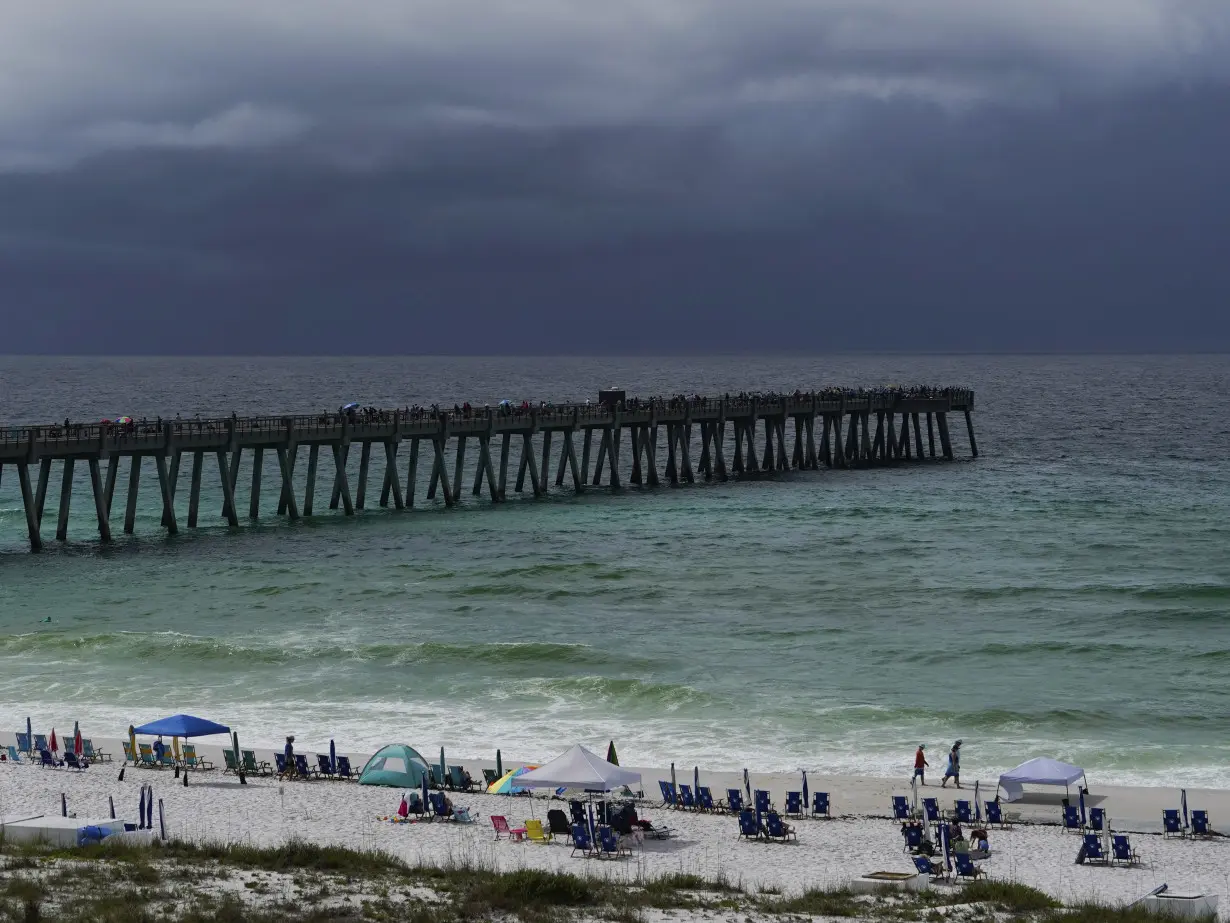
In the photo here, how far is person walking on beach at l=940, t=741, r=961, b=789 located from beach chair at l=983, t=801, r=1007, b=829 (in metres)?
2.58

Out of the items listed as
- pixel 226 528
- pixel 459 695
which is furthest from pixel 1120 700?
pixel 226 528

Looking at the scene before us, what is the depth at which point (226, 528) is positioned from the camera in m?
66.4

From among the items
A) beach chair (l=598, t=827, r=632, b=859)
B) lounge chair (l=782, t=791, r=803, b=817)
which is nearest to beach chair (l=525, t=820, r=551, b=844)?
beach chair (l=598, t=827, r=632, b=859)

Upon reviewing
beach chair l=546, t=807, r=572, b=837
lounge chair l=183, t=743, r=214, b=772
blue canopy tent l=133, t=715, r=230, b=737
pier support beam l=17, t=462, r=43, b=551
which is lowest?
lounge chair l=183, t=743, r=214, b=772

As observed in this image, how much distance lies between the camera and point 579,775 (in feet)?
87.1

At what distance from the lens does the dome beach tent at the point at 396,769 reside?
2922cm

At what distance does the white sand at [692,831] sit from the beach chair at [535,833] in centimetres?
30

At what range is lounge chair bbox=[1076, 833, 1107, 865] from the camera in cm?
2430

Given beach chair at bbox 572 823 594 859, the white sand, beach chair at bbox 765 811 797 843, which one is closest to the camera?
the white sand

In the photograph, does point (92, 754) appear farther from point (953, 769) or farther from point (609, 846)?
point (953, 769)

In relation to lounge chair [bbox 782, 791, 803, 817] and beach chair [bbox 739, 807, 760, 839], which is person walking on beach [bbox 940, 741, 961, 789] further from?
beach chair [bbox 739, 807, 760, 839]

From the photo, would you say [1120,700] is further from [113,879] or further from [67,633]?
[67,633]

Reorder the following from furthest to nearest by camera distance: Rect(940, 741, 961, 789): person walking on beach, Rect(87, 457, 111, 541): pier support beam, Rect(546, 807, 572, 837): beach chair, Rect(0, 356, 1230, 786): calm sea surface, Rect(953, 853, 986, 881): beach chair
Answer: Rect(87, 457, 111, 541): pier support beam, Rect(0, 356, 1230, 786): calm sea surface, Rect(940, 741, 961, 789): person walking on beach, Rect(546, 807, 572, 837): beach chair, Rect(953, 853, 986, 881): beach chair

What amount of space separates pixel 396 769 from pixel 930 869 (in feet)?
34.9
